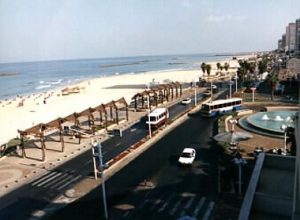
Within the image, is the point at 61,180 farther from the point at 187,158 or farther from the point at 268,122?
the point at 268,122

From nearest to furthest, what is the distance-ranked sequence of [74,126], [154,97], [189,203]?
[189,203], [74,126], [154,97]

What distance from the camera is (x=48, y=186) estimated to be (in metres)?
31.2

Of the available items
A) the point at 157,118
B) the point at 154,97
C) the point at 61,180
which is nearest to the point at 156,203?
the point at 61,180

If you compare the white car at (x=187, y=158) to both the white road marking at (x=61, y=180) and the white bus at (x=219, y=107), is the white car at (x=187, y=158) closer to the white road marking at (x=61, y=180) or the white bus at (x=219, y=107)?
the white road marking at (x=61, y=180)

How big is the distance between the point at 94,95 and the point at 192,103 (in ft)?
117

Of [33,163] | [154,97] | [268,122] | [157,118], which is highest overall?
Result: [154,97]

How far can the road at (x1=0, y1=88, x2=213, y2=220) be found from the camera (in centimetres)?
2694

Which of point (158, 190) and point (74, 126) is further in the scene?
point (74, 126)

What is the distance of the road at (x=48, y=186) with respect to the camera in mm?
26938

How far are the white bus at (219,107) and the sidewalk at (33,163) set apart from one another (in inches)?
719

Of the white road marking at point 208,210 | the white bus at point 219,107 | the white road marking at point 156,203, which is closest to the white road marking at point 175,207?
the white road marking at point 156,203

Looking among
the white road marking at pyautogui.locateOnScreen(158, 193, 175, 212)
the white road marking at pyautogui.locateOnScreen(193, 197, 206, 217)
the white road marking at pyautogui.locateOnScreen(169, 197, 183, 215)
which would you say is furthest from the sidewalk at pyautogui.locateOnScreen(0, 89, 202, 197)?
the white road marking at pyautogui.locateOnScreen(193, 197, 206, 217)

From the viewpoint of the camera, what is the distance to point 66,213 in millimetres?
25750

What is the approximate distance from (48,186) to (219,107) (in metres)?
34.4
